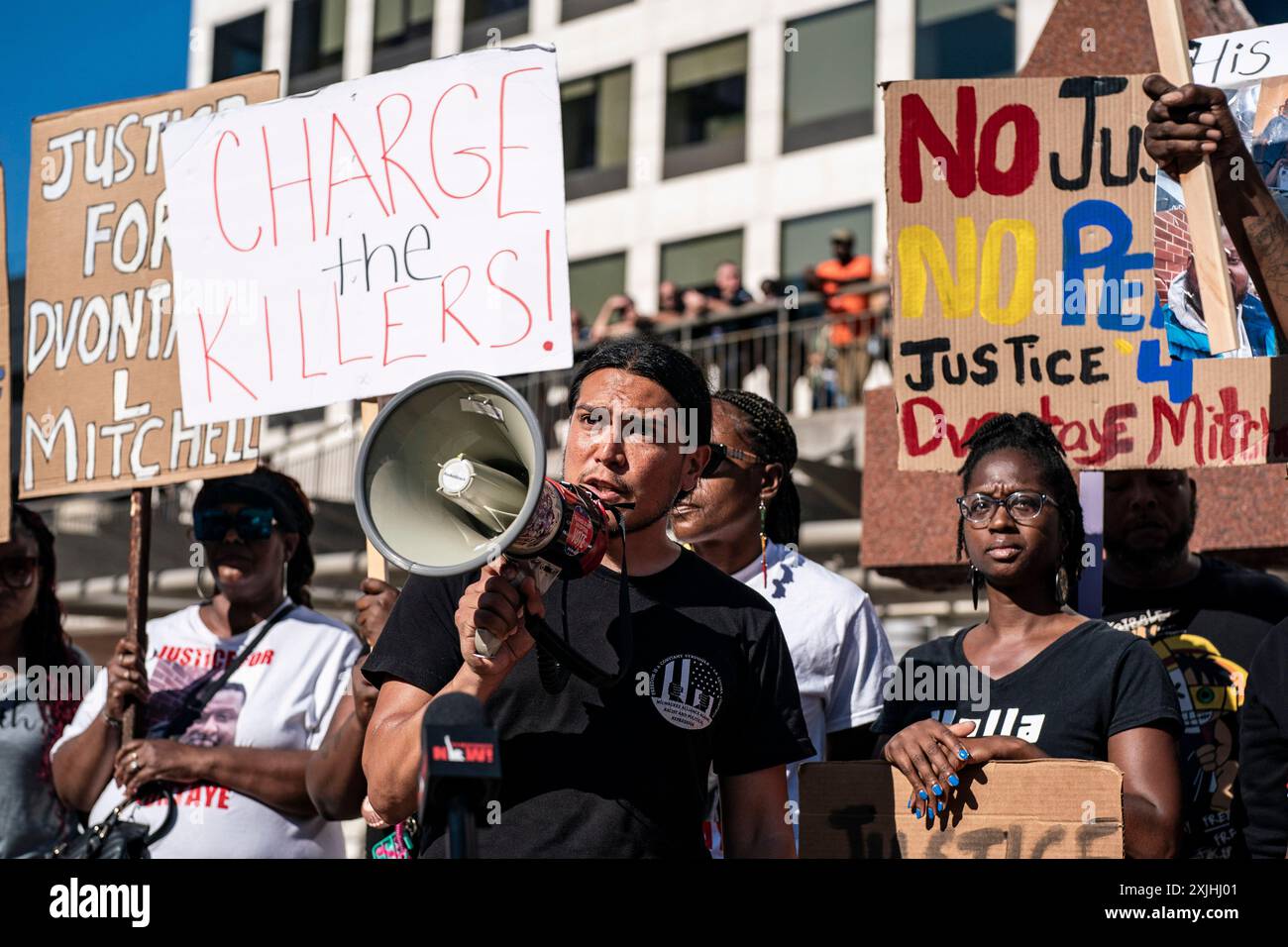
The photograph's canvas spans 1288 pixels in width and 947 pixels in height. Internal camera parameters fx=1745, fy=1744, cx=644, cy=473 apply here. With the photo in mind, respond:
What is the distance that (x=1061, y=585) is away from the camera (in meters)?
3.57

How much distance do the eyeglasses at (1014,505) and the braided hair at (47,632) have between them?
2.61 m

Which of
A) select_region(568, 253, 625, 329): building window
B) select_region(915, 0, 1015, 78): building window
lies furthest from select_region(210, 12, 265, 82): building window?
select_region(915, 0, 1015, 78): building window

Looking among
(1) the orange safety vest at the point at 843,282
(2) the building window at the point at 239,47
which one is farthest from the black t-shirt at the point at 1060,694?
(2) the building window at the point at 239,47

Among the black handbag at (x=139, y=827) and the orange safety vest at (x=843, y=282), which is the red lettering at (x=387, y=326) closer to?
the black handbag at (x=139, y=827)

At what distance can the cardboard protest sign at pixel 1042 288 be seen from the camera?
13.6ft

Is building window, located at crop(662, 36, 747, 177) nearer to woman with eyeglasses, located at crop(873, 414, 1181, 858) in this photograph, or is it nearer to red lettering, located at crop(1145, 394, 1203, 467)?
red lettering, located at crop(1145, 394, 1203, 467)

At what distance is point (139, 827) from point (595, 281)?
64.0ft

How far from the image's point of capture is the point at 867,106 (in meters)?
20.9

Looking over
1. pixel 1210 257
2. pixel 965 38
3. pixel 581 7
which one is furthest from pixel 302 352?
pixel 581 7

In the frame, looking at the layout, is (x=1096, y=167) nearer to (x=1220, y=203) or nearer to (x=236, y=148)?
(x=1220, y=203)

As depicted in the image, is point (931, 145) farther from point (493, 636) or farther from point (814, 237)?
point (814, 237)

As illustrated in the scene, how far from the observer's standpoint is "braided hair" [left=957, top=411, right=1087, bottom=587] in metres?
3.61
